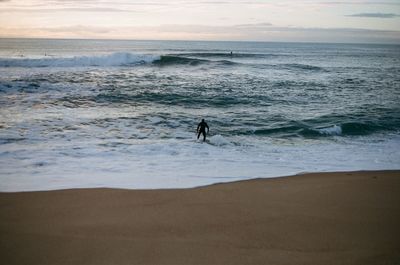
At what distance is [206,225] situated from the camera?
549 cm

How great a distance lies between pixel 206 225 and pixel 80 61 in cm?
3725

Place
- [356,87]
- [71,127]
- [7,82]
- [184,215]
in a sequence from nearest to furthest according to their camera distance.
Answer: [184,215], [71,127], [7,82], [356,87]

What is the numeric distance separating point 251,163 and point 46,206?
5214mm

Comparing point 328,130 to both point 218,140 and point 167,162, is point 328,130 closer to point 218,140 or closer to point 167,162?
point 218,140

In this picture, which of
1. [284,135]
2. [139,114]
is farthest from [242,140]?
[139,114]

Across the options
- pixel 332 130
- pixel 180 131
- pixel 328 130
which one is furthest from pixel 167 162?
pixel 332 130

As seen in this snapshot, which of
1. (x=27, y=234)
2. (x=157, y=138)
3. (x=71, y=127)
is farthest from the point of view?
(x=71, y=127)

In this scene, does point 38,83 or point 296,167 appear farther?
point 38,83

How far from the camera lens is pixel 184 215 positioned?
5852mm

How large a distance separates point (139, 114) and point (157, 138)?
13.9ft

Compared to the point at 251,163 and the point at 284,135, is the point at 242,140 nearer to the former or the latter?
the point at 284,135

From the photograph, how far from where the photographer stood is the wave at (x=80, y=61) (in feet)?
118

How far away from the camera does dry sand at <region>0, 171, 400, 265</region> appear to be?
466 centimetres

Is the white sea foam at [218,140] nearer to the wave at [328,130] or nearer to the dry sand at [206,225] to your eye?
the wave at [328,130]
